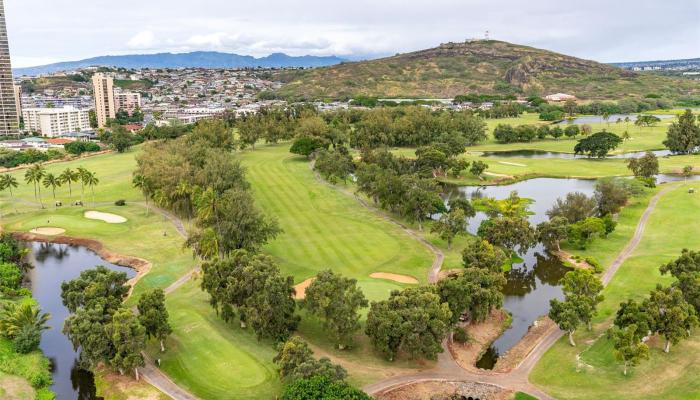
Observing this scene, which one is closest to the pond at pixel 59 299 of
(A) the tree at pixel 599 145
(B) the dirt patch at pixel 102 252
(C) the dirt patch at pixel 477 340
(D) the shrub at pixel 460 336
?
(B) the dirt patch at pixel 102 252

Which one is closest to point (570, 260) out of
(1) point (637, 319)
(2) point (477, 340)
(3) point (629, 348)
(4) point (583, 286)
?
(4) point (583, 286)

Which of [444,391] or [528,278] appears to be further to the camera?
[528,278]

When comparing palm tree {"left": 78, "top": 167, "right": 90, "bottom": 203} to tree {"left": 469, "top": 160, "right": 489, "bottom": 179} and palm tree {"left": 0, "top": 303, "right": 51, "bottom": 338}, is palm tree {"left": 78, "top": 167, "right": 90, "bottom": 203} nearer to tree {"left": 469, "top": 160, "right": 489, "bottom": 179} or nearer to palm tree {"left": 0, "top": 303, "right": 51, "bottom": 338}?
palm tree {"left": 0, "top": 303, "right": 51, "bottom": 338}

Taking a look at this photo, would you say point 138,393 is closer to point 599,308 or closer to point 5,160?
point 599,308

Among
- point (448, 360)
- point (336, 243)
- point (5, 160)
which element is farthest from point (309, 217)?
point (5, 160)

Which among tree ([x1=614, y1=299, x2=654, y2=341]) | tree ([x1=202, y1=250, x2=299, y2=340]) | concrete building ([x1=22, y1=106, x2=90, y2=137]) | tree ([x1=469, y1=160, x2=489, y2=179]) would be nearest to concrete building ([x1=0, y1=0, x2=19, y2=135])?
concrete building ([x1=22, y1=106, x2=90, y2=137])

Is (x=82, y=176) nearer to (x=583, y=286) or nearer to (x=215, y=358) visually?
(x=215, y=358)
